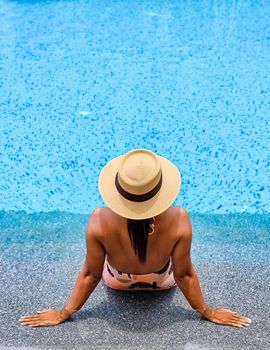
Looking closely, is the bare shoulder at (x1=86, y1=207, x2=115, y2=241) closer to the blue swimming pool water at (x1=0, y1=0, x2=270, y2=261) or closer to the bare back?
the bare back

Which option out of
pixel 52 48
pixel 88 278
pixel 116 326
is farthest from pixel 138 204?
pixel 52 48

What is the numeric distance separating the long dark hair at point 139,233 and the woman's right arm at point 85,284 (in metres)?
0.16

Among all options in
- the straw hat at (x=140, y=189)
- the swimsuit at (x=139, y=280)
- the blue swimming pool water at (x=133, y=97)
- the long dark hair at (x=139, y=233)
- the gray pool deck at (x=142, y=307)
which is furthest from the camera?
the blue swimming pool water at (x=133, y=97)

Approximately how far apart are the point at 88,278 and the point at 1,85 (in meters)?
3.68

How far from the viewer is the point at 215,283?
302 centimetres

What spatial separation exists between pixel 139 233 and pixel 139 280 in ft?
1.81

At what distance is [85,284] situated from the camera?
256 cm

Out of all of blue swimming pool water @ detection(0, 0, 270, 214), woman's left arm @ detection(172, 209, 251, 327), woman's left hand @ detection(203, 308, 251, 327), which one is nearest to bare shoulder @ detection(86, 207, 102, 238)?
woman's left arm @ detection(172, 209, 251, 327)

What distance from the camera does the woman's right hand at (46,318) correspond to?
2703 mm

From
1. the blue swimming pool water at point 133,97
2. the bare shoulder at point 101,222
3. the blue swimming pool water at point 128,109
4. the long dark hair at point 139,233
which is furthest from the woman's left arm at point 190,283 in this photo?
the blue swimming pool water at point 133,97

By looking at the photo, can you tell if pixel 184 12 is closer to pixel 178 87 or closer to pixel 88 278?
pixel 178 87

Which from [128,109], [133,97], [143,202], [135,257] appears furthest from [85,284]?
[133,97]

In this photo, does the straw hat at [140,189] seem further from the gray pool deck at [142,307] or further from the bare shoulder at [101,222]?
the gray pool deck at [142,307]

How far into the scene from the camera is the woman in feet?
7.16
